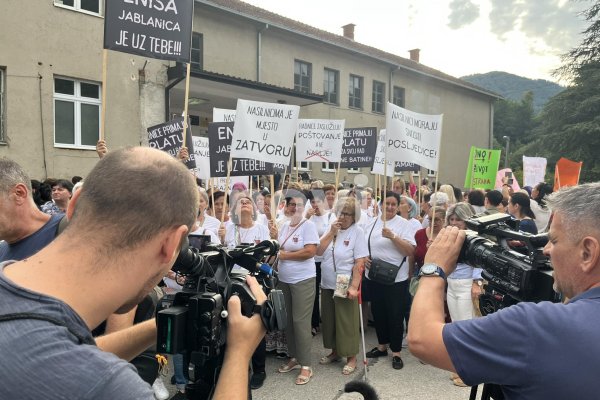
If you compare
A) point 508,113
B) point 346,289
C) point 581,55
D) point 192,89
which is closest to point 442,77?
point 581,55

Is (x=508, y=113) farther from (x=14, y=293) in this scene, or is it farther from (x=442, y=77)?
(x=14, y=293)

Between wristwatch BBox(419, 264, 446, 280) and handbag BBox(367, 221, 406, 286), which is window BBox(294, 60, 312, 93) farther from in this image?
wristwatch BBox(419, 264, 446, 280)

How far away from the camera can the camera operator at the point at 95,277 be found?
0.81 metres

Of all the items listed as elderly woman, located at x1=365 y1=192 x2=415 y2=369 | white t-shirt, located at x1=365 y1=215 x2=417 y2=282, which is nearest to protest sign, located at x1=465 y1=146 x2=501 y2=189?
white t-shirt, located at x1=365 y1=215 x2=417 y2=282

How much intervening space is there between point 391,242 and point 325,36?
65.6ft

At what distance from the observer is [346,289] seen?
16.1 ft

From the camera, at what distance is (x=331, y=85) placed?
22688 mm

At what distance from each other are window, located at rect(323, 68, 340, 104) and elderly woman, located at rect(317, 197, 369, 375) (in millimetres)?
17839

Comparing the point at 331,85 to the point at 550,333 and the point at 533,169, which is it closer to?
the point at 533,169

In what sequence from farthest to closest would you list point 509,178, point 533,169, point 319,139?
point 533,169
point 509,178
point 319,139

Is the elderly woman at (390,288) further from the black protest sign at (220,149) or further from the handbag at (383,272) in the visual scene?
the black protest sign at (220,149)

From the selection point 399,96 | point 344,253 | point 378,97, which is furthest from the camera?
point 399,96

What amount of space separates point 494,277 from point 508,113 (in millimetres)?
73641

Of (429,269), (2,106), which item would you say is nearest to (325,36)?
(2,106)
